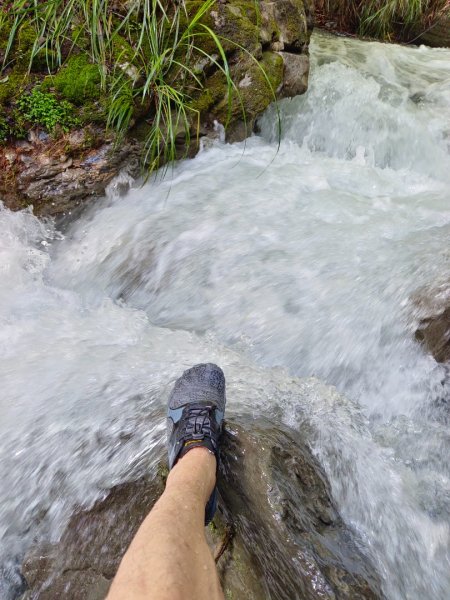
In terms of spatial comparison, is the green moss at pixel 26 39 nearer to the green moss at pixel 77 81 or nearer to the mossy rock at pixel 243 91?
the green moss at pixel 77 81

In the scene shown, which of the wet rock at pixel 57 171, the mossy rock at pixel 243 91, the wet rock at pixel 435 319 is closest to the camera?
the wet rock at pixel 435 319

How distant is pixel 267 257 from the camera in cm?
306

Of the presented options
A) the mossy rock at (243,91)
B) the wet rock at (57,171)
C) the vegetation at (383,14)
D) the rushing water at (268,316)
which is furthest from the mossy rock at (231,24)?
the vegetation at (383,14)

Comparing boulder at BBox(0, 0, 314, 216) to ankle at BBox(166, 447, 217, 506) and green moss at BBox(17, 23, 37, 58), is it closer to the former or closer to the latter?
green moss at BBox(17, 23, 37, 58)

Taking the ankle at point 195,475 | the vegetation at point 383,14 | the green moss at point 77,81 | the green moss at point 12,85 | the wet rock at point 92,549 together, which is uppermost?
the vegetation at point 383,14

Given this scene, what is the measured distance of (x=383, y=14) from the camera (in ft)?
18.7

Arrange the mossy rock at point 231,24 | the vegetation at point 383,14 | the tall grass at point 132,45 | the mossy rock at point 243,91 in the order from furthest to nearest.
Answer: the vegetation at point 383,14 < the mossy rock at point 243,91 < the mossy rock at point 231,24 < the tall grass at point 132,45

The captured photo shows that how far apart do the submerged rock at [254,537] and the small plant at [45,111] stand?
2.59 m

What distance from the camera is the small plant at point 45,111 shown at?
11.0 ft

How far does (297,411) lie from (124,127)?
7.85ft

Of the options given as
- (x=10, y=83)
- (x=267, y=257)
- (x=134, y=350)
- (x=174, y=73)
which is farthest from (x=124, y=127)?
(x=134, y=350)

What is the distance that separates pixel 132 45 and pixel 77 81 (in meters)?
0.47

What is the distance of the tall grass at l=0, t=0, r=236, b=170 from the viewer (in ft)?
10.8

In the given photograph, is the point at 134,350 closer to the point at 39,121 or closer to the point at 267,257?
the point at 267,257
